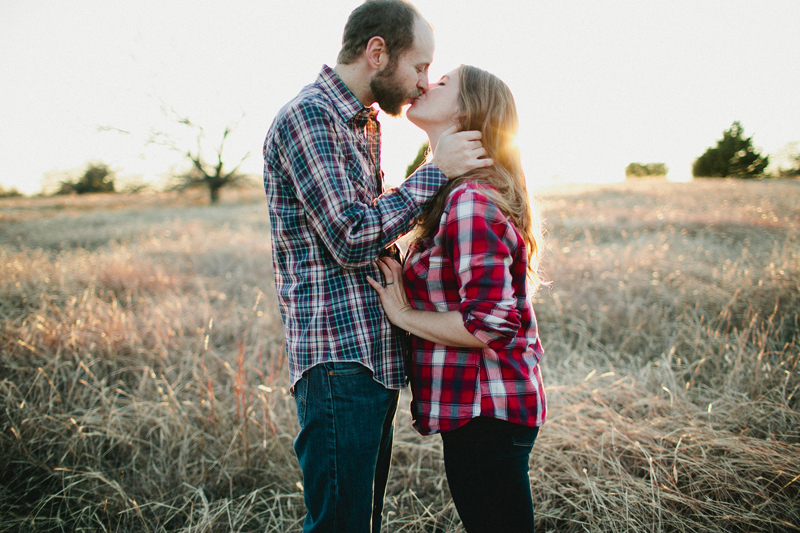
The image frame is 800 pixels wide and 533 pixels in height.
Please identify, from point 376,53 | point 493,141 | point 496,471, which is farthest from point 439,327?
point 376,53

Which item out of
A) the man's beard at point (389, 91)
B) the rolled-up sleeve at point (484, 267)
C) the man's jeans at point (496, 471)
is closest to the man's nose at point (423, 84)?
the man's beard at point (389, 91)

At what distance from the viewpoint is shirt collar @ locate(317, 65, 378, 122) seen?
4.52ft

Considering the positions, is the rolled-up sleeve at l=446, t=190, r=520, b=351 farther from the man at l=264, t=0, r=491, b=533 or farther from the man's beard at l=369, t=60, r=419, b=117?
the man's beard at l=369, t=60, r=419, b=117

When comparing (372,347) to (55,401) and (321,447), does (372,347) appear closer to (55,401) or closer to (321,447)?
(321,447)

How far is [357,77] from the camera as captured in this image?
4.76ft

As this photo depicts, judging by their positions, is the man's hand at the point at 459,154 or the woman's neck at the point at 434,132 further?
the woman's neck at the point at 434,132

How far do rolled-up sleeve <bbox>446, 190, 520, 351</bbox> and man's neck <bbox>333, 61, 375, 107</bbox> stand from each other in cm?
58

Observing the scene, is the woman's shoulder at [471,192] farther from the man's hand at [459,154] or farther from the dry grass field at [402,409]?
the dry grass field at [402,409]

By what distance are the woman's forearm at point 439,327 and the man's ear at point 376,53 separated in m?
0.88

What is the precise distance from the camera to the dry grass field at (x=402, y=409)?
2.18 meters

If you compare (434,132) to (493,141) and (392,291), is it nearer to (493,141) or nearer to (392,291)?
(493,141)

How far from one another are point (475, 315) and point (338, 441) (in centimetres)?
60

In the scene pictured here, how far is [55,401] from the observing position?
2928 mm

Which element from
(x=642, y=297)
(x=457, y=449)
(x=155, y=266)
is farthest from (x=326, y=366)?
(x=155, y=266)
